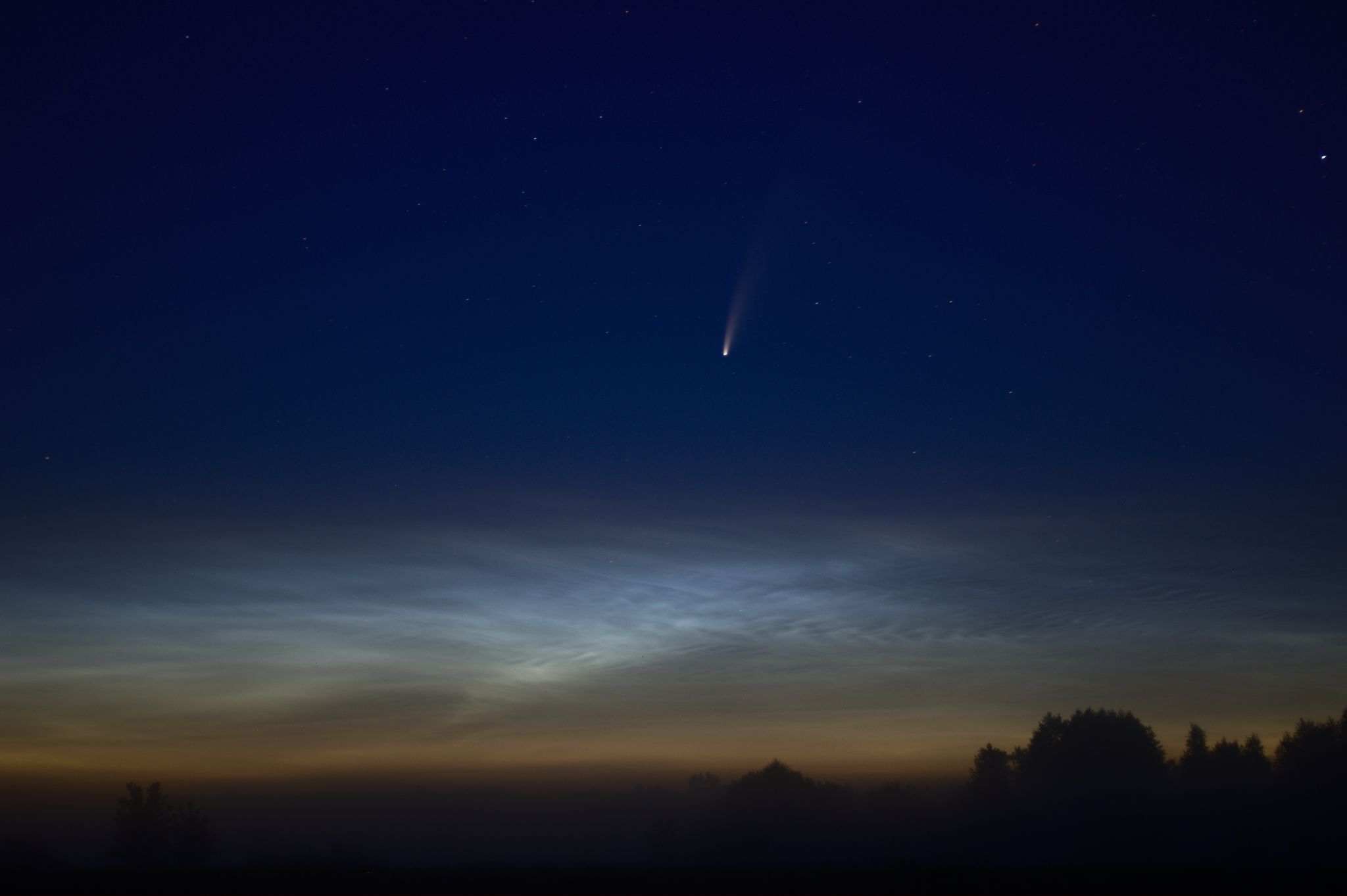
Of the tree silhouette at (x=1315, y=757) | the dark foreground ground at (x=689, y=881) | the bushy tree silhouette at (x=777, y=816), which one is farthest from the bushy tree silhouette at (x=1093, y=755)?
the dark foreground ground at (x=689, y=881)

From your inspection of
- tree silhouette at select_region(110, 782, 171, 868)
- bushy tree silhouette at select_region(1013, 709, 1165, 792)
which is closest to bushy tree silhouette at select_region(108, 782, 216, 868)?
tree silhouette at select_region(110, 782, 171, 868)

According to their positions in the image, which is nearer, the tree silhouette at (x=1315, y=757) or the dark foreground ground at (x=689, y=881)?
the dark foreground ground at (x=689, y=881)

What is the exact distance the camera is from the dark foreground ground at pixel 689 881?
1467 cm

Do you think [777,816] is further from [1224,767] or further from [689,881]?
[689,881]

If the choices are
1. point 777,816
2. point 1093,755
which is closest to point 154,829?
point 777,816

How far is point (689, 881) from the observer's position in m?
15.8

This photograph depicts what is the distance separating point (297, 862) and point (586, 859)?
6.83 metres

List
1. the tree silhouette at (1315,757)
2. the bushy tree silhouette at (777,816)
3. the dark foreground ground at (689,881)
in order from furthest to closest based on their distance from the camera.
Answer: the bushy tree silhouette at (777,816) → the tree silhouette at (1315,757) → the dark foreground ground at (689,881)

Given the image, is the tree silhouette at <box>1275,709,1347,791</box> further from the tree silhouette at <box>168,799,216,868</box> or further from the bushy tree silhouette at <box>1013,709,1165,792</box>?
the tree silhouette at <box>168,799,216,868</box>

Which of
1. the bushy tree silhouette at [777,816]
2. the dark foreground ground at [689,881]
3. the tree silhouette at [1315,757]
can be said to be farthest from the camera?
the bushy tree silhouette at [777,816]

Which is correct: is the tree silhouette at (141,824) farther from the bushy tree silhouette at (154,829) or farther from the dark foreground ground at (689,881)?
the dark foreground ground at (689,881)

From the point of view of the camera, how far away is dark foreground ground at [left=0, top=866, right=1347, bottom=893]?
48.1 feet

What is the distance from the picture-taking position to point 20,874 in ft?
54.3

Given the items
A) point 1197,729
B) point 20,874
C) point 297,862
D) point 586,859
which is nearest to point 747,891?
point 586,859
